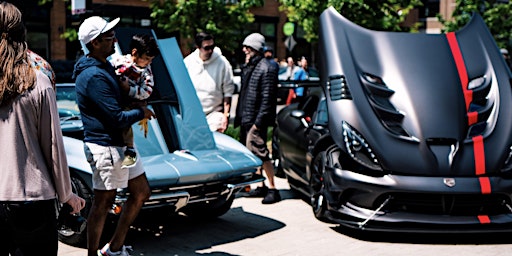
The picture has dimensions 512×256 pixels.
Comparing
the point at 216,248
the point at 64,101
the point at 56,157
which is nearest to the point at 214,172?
the point at 216,248

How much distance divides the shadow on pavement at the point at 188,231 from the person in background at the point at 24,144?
253 centimetres

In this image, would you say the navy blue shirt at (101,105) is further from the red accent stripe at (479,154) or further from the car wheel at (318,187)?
the red accent stripe at (479,154)

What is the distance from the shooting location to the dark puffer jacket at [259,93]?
7836 mm

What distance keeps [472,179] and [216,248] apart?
7.26ft

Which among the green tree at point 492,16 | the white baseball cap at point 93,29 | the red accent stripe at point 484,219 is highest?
the white baseball cap at point 93,29

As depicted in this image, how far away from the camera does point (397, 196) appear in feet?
20.0

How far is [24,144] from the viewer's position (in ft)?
10.7

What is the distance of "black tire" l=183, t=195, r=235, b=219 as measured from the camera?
22.9ft

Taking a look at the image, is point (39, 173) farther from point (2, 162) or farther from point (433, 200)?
point (433, 200)

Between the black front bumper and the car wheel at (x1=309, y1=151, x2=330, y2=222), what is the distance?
1.69ft

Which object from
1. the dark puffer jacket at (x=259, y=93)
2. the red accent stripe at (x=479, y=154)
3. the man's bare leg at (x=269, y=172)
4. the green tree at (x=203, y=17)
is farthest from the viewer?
the green tree at (x=203, y=17)

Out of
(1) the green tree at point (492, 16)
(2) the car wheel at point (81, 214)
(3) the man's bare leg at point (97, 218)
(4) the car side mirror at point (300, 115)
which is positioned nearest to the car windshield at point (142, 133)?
(2) the car wheel at point (81, 214)

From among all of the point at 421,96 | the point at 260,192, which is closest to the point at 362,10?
the point at 260,192

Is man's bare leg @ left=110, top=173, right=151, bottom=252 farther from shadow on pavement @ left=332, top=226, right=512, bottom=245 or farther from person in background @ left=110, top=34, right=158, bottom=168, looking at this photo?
shadow on pavement @ left=332, top=226, right=512, bottom=245
